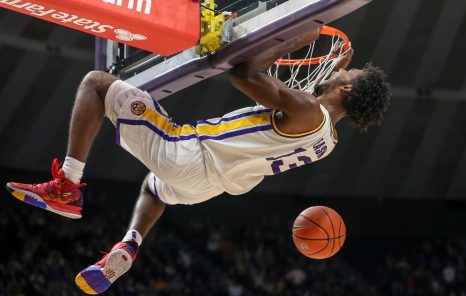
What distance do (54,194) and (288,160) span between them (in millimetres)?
1425

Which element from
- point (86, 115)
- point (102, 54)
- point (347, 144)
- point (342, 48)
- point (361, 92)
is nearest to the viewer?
point (86, 115)

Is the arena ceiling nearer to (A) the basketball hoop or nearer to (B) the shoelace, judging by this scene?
(A) the basketball hoop

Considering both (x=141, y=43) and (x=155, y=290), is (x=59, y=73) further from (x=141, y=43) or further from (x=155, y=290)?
(x=141, y=43)

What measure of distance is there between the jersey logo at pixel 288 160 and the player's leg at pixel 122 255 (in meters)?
0.88

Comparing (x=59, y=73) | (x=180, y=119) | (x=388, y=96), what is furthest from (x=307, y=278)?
(x=388, y=96)

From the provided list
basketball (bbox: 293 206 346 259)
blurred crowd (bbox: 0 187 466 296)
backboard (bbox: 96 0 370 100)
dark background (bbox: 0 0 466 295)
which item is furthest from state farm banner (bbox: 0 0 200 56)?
dark background (bbox: 0 0 466 295)

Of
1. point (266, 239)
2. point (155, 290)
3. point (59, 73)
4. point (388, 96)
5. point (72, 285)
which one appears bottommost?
point (266, 239)

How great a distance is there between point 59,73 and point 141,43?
8.95 metres

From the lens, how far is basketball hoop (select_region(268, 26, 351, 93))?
5.57 metres

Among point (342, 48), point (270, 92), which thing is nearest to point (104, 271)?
point (270, 92)

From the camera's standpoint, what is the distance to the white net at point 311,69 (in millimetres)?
5547

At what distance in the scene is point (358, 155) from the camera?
15.6 metres

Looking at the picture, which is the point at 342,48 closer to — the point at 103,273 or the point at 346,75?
the point at 346,75

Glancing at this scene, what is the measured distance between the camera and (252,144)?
Result: 15.8 ft
